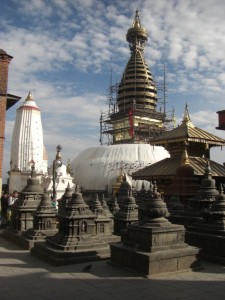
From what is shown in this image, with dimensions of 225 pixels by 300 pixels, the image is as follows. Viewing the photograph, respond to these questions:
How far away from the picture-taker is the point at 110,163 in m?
41.2

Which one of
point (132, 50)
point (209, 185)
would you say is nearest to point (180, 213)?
point (209, 185)

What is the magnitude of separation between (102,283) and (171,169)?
35.6ft

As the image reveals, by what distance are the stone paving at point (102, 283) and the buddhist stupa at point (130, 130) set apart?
93.3ft

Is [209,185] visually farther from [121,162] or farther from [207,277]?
[121,162]

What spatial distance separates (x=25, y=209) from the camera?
14.4 metres

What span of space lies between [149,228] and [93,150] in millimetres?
37903

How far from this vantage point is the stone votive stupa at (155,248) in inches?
295

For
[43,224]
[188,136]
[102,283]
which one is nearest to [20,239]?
[43,224]

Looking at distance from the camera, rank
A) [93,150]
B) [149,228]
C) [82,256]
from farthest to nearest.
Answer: [93,150] → [82,256] → [149,228]

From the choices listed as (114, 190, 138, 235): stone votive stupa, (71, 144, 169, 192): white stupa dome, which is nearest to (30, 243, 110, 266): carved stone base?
(114, 190, 138, 235): stone votive stupa

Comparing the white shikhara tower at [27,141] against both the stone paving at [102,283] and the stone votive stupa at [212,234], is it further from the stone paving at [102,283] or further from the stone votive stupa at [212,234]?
the stone paving at [102,283]

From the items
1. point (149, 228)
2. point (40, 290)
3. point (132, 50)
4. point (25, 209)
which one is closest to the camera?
point (40, 290)

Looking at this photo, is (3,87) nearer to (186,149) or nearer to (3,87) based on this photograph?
(3,87)

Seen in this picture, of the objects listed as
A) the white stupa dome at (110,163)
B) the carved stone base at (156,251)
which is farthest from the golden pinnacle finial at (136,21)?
the carved stone base at (156,251)
